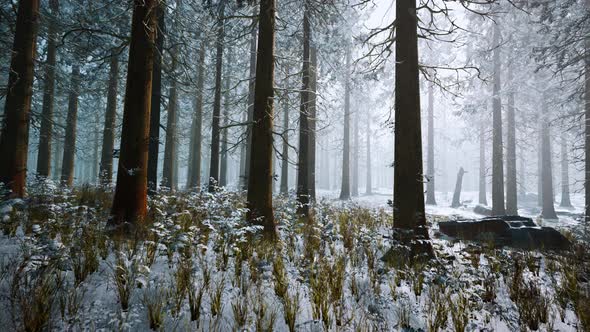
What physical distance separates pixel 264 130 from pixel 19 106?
19.6 feet

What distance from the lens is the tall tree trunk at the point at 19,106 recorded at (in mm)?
6289

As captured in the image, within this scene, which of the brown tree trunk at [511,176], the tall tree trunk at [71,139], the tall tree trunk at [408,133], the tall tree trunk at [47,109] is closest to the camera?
the tall tree trunk at [408,133]

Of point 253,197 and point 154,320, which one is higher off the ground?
point 253,197

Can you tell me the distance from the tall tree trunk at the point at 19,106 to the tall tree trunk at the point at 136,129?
142 inches

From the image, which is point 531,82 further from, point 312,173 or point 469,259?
point 469,259

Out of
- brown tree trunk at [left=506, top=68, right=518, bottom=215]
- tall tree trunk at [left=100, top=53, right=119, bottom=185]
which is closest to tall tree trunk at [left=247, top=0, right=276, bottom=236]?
tall tree trunk at [left=100, top=53, right=119, bottom=185]

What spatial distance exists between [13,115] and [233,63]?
1163 centimetres

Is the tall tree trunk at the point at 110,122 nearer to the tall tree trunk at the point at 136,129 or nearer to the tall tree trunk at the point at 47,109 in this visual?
the tall tree trunk at the point at 47,109

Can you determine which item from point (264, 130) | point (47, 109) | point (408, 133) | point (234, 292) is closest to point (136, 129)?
point (264, 130)

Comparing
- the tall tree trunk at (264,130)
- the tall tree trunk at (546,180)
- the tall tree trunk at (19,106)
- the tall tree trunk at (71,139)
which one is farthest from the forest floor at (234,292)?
the tall tree trunk at (546,180)

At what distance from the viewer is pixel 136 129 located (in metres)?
4.65

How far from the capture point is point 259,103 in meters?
5.24

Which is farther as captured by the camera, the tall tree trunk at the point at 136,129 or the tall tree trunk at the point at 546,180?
the tall tree trunk at the point at 546,180

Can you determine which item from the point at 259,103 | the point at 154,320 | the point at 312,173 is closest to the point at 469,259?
the point at 259,103
